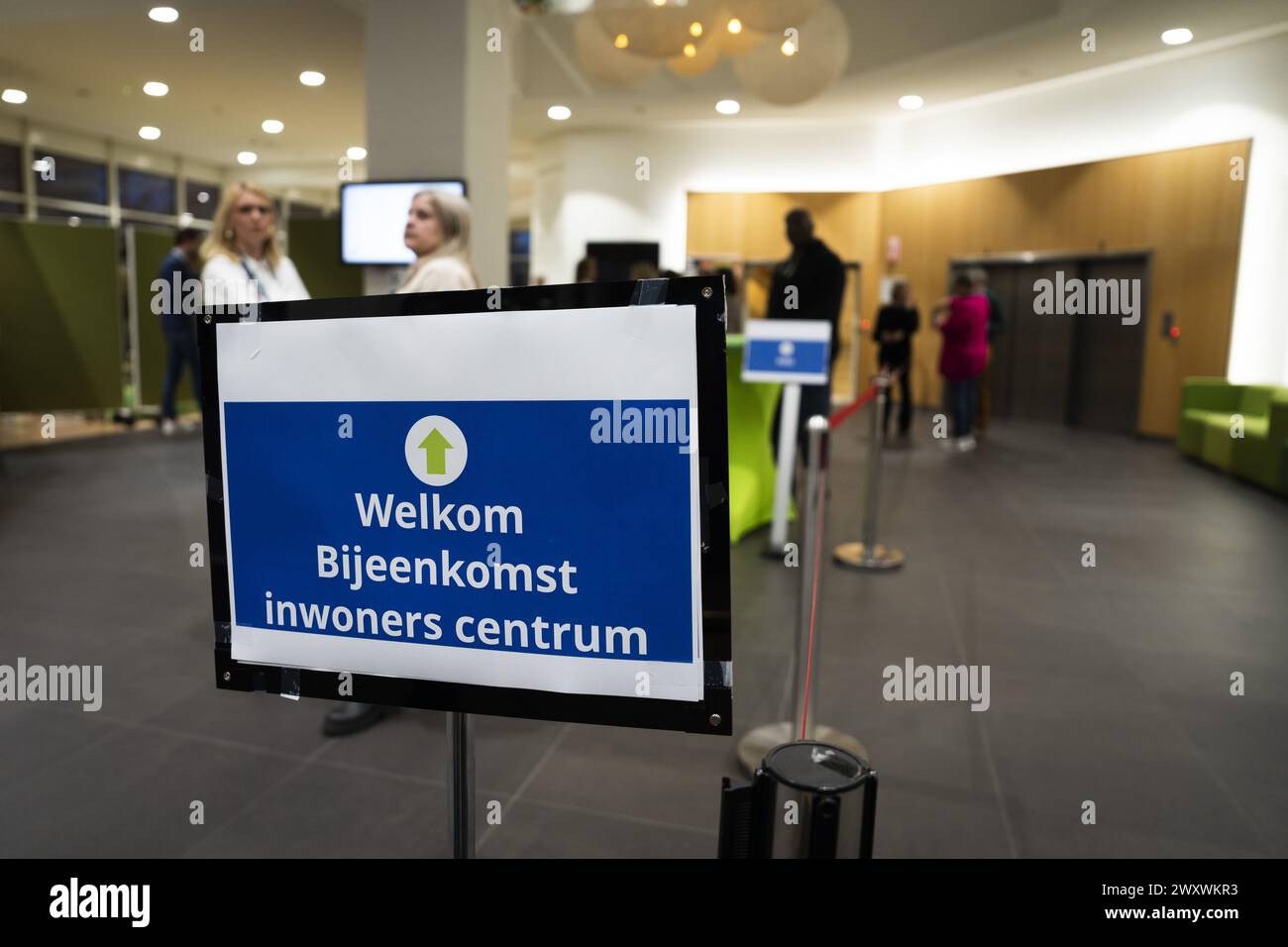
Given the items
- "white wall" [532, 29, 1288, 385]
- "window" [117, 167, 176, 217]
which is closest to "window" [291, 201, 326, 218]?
"window" [117, 167, 176, 217]

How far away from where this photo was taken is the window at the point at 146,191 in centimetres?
1374

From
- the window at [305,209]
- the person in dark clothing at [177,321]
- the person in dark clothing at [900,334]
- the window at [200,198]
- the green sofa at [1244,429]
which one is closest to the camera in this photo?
the green sofa at [1244,429]

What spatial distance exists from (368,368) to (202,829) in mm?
1595

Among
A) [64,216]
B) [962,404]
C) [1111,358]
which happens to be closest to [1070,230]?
[1111,358]

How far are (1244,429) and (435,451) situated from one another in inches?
296

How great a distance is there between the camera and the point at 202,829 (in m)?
1.92

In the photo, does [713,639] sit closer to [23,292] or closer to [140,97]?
[23,292]

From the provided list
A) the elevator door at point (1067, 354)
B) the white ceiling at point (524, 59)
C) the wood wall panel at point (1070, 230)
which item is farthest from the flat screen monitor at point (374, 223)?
the elevator door at point (1067, 354)

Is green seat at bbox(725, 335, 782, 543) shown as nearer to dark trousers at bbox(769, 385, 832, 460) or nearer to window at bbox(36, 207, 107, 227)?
dark trousers at bbox(769, 385, 832, 460)

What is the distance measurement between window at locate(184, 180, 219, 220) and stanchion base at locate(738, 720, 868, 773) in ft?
51.6

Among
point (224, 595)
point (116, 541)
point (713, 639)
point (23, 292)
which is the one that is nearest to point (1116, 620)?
point (713, 639)

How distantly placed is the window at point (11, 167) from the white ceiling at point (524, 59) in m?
0.55

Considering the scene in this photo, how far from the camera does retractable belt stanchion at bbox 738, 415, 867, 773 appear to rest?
80.7 inches

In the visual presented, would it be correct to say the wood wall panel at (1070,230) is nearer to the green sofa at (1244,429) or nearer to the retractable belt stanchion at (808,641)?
the green sofa at (1244,429)
